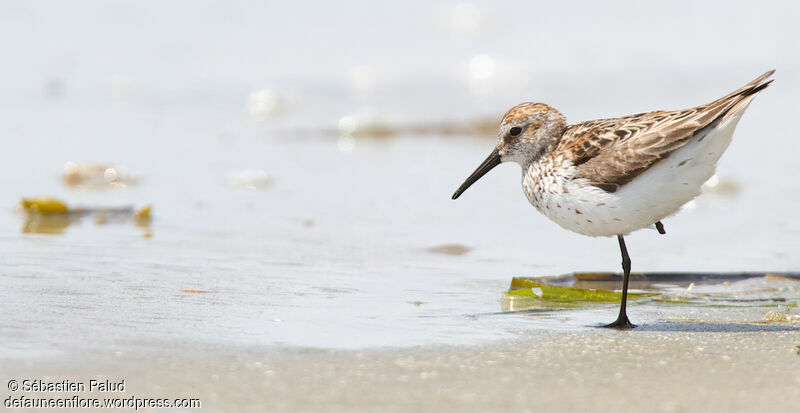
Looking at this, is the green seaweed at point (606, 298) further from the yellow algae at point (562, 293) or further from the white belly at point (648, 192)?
the white belly at point (648, 192)

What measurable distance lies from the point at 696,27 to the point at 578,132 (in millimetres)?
9909

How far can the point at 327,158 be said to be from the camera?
9.80 metres

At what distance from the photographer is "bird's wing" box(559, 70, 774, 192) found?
15.6 ft

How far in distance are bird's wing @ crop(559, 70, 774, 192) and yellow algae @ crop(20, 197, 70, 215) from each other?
3.59 m

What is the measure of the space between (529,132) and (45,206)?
340 cm

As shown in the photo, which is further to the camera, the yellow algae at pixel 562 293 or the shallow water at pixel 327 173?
the yellow algae at pixel 562 293

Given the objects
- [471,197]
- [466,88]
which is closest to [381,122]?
[466,88]

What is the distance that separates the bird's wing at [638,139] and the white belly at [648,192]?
38mm

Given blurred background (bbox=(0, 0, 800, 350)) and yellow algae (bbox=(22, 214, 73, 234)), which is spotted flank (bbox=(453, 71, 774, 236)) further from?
yellow algae (bbox=(22, 214, 73, 234))

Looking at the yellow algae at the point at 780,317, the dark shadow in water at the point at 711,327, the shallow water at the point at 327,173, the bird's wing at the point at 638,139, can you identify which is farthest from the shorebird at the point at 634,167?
the yellow algae at the point at 780,317

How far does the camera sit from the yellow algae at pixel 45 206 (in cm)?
701

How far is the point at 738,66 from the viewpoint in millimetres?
12734

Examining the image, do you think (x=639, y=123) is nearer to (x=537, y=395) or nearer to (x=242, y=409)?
(x=537, y=395)

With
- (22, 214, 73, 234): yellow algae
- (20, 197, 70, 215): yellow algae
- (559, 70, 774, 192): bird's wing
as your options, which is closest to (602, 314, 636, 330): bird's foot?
(559, 70, 774, 192): bird's wing
